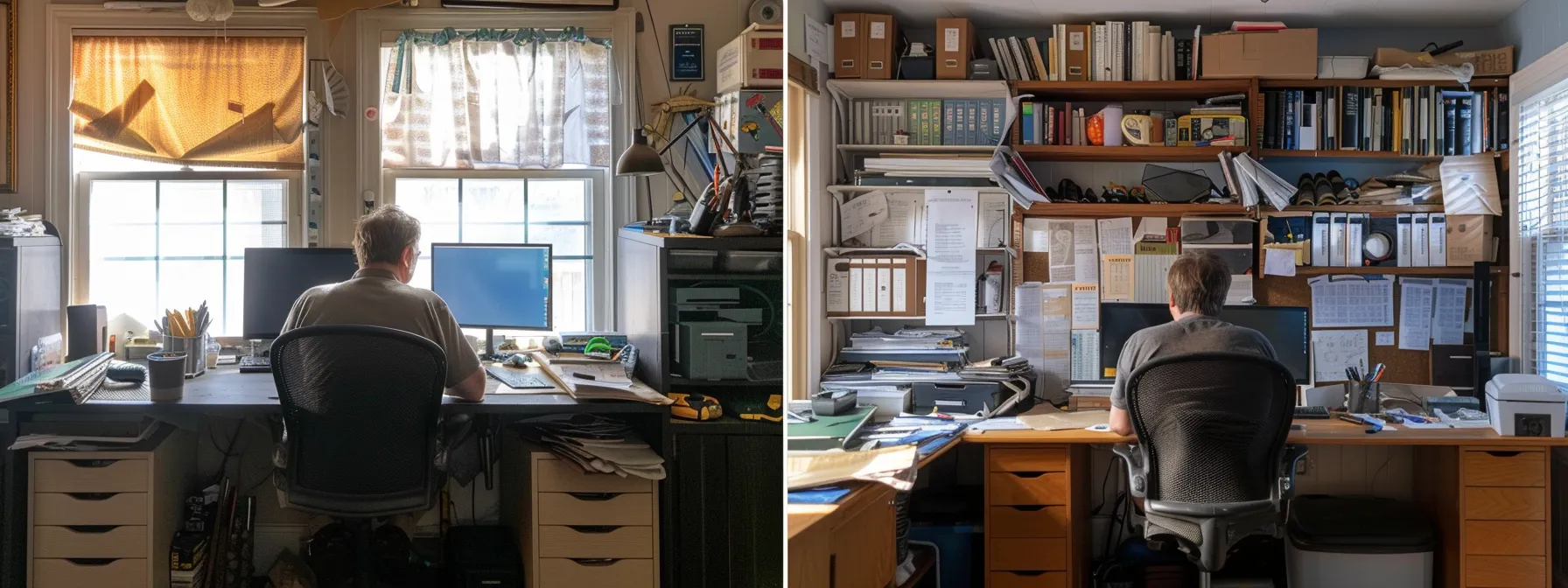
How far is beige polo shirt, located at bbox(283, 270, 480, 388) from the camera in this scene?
2.57 m

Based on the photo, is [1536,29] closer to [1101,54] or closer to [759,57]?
[1101,54]

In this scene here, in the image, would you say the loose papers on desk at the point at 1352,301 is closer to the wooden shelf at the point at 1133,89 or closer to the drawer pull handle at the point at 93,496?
the wooden shelf at the point at 1133,89

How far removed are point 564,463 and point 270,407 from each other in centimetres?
66

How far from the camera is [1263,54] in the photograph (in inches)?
128

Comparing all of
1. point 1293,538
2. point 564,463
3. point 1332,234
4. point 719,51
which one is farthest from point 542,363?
point 1332,234

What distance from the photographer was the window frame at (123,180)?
326 centimetres

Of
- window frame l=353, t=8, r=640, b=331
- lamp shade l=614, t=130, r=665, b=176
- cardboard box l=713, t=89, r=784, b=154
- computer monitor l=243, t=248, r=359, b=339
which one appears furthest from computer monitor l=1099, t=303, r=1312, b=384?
computer monitor l=243, t=248, r=359, b=339

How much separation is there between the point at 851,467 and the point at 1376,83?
2266 mm

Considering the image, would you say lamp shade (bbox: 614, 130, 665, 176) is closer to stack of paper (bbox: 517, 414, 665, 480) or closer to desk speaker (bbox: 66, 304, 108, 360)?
stack of paper (bbox: 517, 414, 665, 480)

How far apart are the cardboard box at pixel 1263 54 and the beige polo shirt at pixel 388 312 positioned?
224 cm

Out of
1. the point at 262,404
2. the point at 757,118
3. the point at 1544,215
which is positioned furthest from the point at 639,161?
the point at 1544,215

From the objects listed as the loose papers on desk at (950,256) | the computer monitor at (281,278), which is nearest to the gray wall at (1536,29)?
the loose papers on desk at (950,256)

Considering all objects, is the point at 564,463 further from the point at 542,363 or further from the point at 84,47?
the point at 84,47

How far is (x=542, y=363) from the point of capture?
9.59ft
